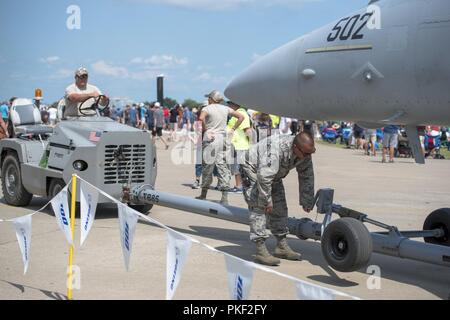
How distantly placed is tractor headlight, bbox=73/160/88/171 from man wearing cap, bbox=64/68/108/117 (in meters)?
1.10

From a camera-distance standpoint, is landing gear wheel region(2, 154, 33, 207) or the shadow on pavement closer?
the shadow on pavement

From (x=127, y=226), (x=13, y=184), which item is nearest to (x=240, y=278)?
(x=127, y=226)

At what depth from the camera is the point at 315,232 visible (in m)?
6.38

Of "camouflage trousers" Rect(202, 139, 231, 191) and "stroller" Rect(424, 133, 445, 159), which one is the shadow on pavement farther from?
"stroller" Rect(424, 133, 445, 159)

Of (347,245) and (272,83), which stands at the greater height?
(272,83)

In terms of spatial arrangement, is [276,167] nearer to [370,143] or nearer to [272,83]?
[272,83]

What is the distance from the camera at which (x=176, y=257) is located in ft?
14.6

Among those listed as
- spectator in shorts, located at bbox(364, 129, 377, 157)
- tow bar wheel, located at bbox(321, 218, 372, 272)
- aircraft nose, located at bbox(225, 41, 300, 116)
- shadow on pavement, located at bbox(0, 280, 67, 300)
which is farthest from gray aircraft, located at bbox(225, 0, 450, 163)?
spectator in shorts, located at bbox(364, 129, 377, 157)

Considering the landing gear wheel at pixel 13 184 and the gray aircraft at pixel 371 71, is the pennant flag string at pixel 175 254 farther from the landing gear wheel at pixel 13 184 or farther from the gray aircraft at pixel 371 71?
the landing gear wheel at pixel 13 184

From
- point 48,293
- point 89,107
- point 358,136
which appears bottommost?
point 48,293

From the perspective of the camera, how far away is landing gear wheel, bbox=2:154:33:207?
936 centimetres

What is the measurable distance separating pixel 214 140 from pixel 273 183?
12.2 feet

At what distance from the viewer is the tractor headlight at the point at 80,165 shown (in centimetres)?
827

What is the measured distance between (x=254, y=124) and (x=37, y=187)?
4807mm
